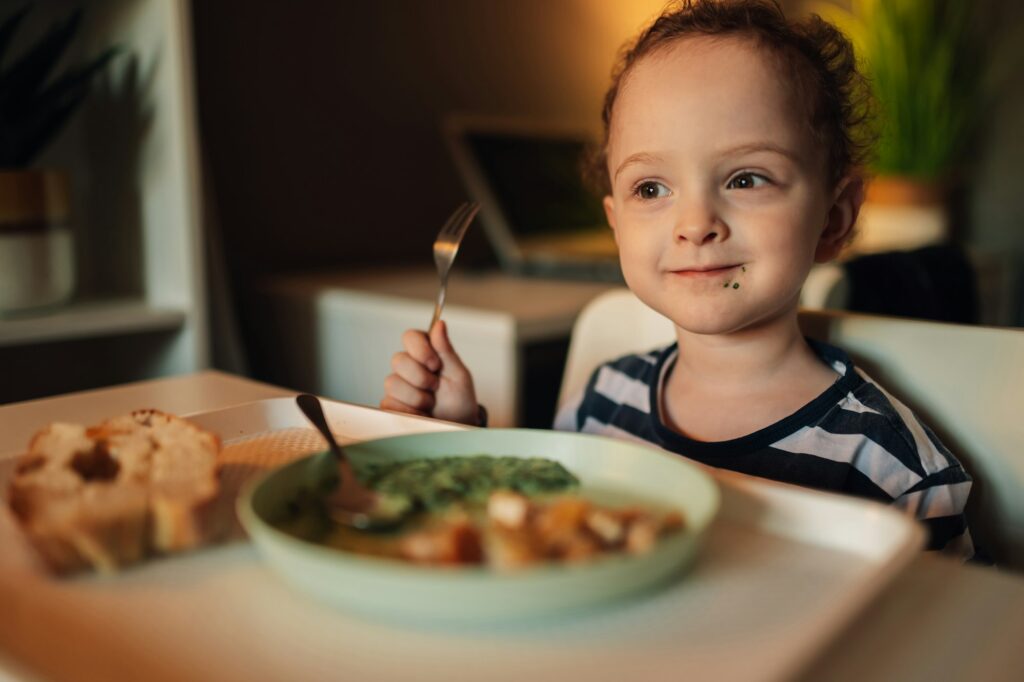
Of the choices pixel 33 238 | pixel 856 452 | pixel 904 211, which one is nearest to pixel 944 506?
pixel 856 452

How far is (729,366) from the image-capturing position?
0.93 metres

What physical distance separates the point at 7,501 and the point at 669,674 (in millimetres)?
383

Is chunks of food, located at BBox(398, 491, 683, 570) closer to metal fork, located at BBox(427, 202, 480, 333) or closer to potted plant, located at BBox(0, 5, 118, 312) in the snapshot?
metal fork, located at BBox(427, 202, 480, 333)

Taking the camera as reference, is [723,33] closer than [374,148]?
Yes

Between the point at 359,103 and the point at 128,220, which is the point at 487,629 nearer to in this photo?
the point at 128,220

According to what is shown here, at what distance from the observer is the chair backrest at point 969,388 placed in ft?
2.66

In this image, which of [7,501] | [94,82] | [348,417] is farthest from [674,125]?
[94,82]

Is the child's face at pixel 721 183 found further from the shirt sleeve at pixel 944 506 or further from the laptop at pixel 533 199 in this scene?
the laptop at pixel 533 199

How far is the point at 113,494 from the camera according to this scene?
451 millimetres

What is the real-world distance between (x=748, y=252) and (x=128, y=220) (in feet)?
3.23

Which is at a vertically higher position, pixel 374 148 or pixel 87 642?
pixel 374 148

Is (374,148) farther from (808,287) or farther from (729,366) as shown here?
(729,366)

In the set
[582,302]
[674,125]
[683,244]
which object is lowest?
[582,302]

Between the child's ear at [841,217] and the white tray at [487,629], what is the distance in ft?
1.69
